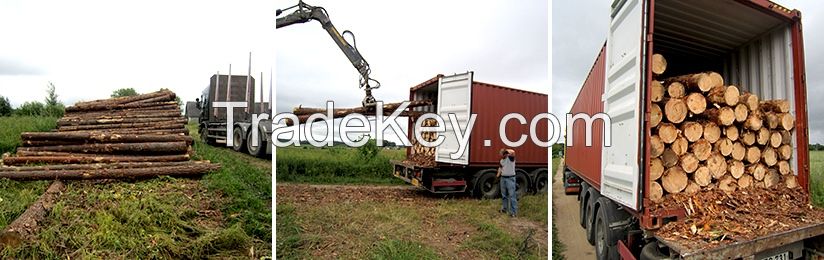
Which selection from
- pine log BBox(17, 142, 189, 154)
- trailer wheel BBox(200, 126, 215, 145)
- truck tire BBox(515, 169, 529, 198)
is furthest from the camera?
trailer wheel BBox(200, 126, 215, 145)

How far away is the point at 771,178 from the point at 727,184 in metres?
0.56

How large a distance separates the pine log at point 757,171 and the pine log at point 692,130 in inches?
26.6

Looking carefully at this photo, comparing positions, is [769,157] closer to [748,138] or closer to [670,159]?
[748,138]

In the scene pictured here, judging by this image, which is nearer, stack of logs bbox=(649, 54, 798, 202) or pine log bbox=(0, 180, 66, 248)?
stack of logs bbox=(649, 54, 798, 202)

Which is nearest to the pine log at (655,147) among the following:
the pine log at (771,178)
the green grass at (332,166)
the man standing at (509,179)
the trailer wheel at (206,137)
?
the pine log at (771,178)

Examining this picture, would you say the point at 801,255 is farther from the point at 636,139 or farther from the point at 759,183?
the point at 636,139

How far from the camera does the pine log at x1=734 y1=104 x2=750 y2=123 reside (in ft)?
13.0

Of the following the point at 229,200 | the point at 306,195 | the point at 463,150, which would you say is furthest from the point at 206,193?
the point at 463,150

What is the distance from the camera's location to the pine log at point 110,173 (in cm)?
618

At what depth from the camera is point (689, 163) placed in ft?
12.5

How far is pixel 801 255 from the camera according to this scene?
361cm

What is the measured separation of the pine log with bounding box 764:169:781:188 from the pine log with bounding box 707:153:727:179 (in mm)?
504

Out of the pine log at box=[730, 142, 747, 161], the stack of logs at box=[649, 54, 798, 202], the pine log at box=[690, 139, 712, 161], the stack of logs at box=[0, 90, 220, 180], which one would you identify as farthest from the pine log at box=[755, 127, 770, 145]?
the stack of logs at box=[0, 90, 220, 180]

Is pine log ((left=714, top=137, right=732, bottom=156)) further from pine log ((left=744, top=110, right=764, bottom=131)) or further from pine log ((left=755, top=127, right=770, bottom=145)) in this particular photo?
pine log ((left=755, top=127, right=770, bottom=145))
